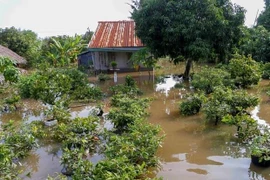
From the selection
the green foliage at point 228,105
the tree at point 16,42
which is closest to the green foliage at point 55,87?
the green foliage at point 228,105

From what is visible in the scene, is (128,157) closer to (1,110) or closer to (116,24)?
(1,110)

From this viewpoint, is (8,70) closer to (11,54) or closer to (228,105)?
(228,105)

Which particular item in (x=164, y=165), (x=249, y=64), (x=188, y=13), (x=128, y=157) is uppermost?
(x=188, y=13)

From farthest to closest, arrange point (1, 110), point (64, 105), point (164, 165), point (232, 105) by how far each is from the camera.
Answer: point (1, 110), point (64, 105), point (232, 105), point (164, 165)

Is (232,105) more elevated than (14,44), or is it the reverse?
(14,44)

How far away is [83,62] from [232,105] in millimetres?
17313

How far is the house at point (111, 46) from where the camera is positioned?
20.0 meters

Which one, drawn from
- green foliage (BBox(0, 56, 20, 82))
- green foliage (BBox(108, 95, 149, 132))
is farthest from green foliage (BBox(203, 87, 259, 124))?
green foliage (BBox(0, 56, 20, 82))

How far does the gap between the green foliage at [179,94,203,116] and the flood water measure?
0.24 metres

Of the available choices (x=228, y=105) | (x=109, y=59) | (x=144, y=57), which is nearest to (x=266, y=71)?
(x=144, y=57)

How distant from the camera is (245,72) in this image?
13.8 meters

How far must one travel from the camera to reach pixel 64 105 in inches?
395

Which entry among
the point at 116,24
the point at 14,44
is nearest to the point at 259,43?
the point at 116,24

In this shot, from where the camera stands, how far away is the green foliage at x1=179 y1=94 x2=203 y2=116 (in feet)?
32.7
